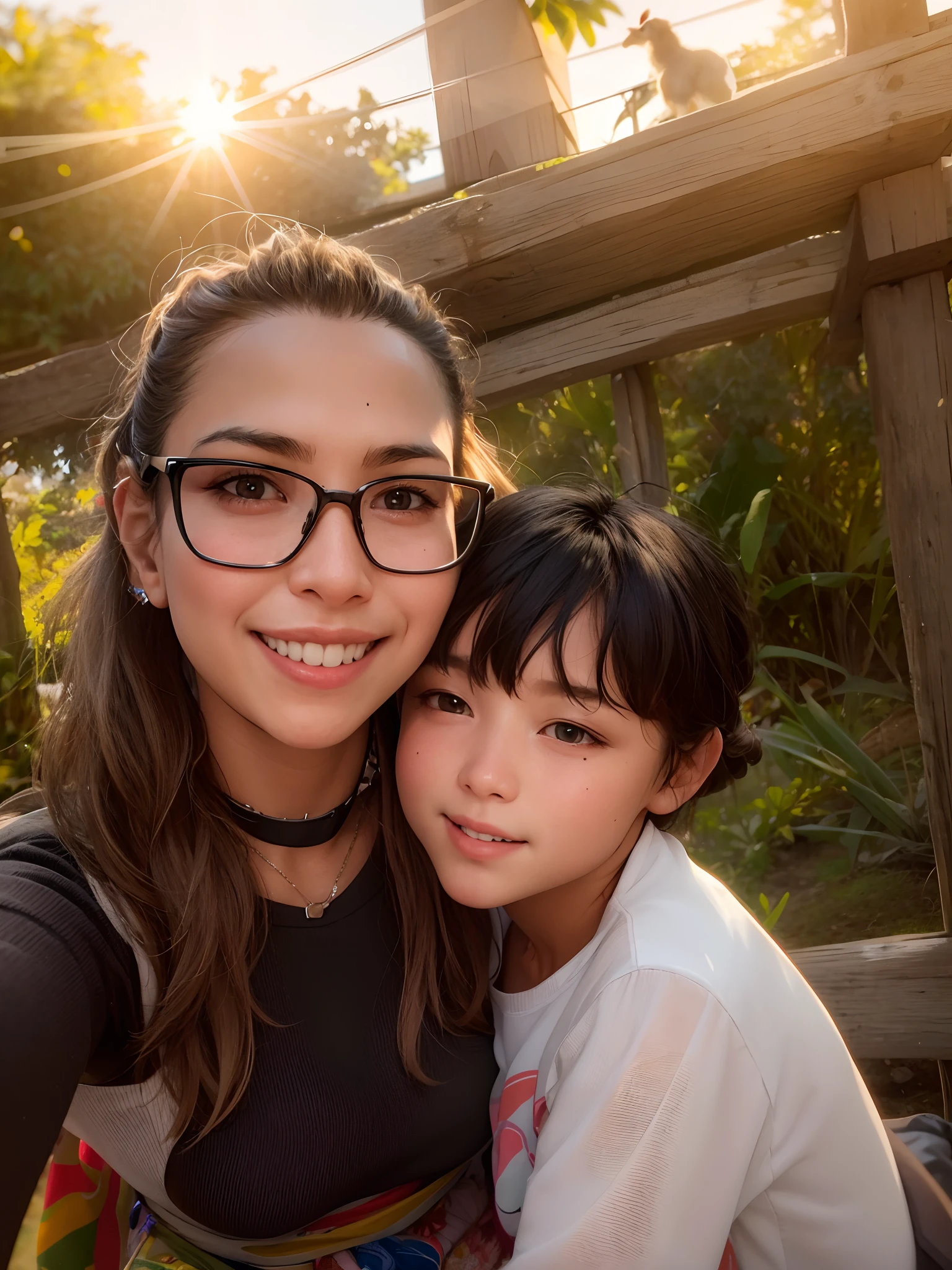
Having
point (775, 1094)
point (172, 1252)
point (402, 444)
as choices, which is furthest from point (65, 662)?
point (775, 1094)

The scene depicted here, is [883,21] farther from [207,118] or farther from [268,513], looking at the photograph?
[207,118]

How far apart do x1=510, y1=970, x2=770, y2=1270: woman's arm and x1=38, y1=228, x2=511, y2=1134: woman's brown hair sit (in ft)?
0.92

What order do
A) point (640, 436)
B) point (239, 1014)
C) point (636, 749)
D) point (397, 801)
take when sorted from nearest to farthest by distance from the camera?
point (239, 1014) < point (636, 749) < point (397, 801) < point (640, 436)

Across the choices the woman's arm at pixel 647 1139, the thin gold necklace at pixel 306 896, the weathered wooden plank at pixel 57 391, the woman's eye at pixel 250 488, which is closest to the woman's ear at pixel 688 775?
the woman's arm at pixel 647 1139

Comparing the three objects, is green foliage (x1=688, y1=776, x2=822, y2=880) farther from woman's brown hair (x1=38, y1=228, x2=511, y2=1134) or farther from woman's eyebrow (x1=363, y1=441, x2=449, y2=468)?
woman's eyebrow (x1=363, y1=441, x2=449, y2=468)

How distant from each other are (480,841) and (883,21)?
185 centimetres

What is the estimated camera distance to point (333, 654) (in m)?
1.19

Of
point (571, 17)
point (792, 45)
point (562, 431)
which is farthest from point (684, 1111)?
point (792, 45)

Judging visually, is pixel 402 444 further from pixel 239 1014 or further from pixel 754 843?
pixel 754 843

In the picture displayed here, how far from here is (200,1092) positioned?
123cm

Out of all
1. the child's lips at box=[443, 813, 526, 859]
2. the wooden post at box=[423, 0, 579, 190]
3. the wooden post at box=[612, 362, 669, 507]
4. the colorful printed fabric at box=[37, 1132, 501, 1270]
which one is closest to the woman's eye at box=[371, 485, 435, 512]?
the child's lips at box=[443, 813, 526, 859]

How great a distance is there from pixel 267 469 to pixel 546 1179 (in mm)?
944

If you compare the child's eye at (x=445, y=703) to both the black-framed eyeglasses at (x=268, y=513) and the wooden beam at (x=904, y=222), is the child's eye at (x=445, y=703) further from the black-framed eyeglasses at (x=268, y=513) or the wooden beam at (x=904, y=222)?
the wooden beam at (x=904, y=222)

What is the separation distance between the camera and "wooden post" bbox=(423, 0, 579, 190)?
2.36m
